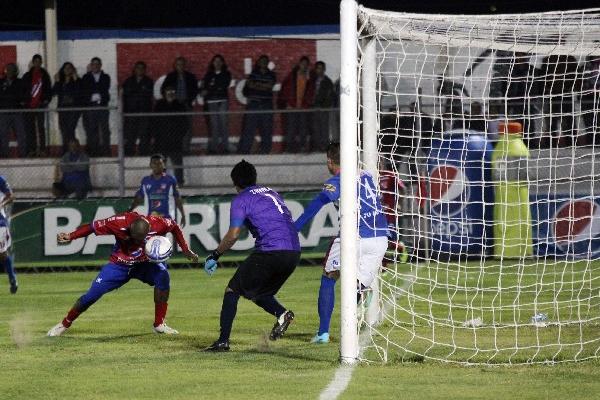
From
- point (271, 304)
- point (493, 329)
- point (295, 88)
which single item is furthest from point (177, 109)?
point (271, 304)

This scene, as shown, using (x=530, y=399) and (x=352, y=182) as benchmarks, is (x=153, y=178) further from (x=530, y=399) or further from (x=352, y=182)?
(x=530, y=399)

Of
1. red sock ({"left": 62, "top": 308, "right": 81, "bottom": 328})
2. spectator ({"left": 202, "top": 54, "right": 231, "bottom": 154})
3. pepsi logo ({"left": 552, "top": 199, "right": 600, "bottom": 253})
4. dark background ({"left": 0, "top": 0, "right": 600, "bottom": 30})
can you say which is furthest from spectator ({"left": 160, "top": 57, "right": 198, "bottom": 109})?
red sock ({"left": 62, "top": 308, "right": 81, "bottom": 328})

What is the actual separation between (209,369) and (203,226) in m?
12.9

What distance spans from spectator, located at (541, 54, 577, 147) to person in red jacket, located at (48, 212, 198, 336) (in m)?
4.95

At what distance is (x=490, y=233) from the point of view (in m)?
23.2

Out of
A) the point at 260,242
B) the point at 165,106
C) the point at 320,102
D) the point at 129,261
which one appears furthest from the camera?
the point at 320,102

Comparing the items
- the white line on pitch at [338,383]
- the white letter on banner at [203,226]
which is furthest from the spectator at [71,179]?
the white line on pitch at [338,383]

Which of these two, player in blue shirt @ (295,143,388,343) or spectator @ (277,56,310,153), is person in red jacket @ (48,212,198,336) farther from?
spectator @ (277,56,310,153)

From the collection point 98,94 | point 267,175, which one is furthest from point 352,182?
point 98,94

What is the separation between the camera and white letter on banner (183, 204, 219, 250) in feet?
77.4

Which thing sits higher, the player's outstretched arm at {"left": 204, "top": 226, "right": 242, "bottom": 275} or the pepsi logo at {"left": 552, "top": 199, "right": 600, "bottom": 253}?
the player's outstretched arm at {"left": 204, "top": 226, "right": 242, "bottom": 275}

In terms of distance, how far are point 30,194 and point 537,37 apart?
14.3m

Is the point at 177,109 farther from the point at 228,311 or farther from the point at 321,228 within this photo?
the point at 228,311

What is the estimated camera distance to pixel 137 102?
25.0 m
